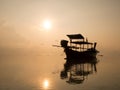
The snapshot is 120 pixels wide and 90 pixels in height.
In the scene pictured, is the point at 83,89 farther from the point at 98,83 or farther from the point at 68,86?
the point at 98,83

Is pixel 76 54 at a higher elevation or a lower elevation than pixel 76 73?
lower

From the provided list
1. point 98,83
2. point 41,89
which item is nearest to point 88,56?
point 98,83

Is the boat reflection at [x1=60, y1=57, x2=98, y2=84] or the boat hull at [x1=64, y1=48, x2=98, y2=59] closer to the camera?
the boat reflection at [x1=60, y1=57, x2=98, y2=84]

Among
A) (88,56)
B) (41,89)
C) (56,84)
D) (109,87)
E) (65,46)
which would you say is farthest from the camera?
(88,56)

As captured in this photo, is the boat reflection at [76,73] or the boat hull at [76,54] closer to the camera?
the boat reflection at [76,73]

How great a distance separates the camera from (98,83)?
866 inches

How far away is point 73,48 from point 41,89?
3354 cm

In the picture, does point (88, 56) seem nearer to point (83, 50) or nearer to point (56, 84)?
point (83, 50)

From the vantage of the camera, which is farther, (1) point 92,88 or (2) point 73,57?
(2) point 73,57

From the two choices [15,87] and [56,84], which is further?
[56,84]

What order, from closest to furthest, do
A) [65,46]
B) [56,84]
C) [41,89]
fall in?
[41,89] → [56,84] → [65,46]

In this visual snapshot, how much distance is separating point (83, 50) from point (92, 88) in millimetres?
34803

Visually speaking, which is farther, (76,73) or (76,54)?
(76,54)

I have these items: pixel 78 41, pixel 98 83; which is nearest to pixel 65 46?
pixel 78 41
